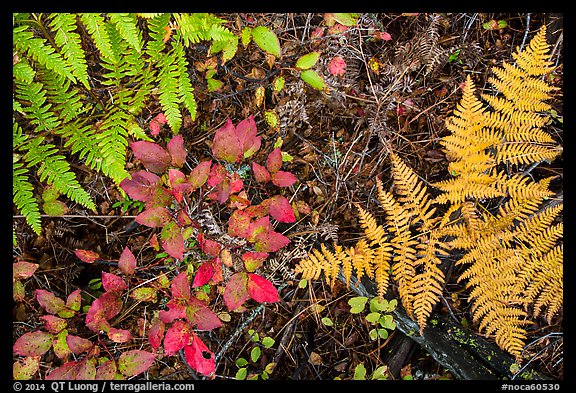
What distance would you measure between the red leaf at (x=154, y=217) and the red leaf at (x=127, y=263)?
0.30m

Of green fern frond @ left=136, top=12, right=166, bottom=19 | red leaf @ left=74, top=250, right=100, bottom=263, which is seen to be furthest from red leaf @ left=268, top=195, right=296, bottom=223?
green fern frond @ left=136, top=12, right=166, bottom=19

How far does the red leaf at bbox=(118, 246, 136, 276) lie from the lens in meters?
3.03

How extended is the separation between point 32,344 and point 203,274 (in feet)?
4.09

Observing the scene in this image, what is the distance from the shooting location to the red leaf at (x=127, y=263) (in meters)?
A: 3.03

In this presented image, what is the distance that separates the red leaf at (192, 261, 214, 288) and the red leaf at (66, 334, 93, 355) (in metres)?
0.85

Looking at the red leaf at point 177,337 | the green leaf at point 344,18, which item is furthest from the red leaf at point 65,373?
the green leaf at point 344,18

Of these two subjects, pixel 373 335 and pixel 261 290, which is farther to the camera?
pixel 373 335

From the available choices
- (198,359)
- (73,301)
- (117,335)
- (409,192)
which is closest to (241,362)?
(198,359)

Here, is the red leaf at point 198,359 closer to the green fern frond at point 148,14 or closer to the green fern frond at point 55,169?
the green fern frond at point 55,169

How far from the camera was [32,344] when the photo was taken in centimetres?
293

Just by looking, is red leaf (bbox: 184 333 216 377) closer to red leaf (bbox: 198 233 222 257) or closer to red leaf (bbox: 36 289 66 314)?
red leaf (bbox: 198 233 222 257)

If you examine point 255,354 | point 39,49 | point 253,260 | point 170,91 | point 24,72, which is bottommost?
point 255,354

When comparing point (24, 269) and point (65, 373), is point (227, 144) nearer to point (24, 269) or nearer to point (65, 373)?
point (24, 269)

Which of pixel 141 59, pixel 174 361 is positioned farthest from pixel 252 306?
pixel 141 59
